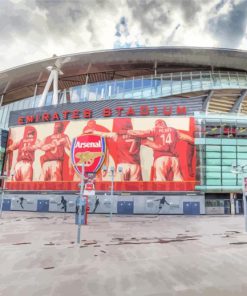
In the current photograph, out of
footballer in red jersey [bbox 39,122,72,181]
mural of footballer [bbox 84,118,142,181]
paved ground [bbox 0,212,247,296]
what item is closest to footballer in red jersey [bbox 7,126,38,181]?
footballer in red jersey [bbox 39,122,72,181]

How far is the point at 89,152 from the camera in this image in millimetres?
35562

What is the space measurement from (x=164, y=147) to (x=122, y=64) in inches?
901

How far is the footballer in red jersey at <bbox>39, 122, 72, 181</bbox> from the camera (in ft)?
120

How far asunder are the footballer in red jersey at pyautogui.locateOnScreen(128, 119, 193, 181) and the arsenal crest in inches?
193

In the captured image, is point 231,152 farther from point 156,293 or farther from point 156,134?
point 156,293

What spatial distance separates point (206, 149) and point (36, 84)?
3994 cm

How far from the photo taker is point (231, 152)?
35188 mm

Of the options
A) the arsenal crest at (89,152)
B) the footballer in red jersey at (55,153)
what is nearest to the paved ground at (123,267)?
the arsenal crest at (89,152)

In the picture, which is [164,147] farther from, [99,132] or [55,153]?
[55,153]

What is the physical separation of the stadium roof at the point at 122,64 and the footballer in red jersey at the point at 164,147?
17.3 m

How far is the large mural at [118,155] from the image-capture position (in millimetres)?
33562

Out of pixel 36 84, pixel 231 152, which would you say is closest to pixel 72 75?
pixel 36 84

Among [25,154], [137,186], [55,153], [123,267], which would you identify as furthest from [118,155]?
[123,267]

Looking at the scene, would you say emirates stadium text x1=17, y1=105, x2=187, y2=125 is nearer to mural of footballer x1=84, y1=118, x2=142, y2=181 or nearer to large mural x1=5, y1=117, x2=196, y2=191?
large mural x1=5, y1=117, x2=196, y2=191
